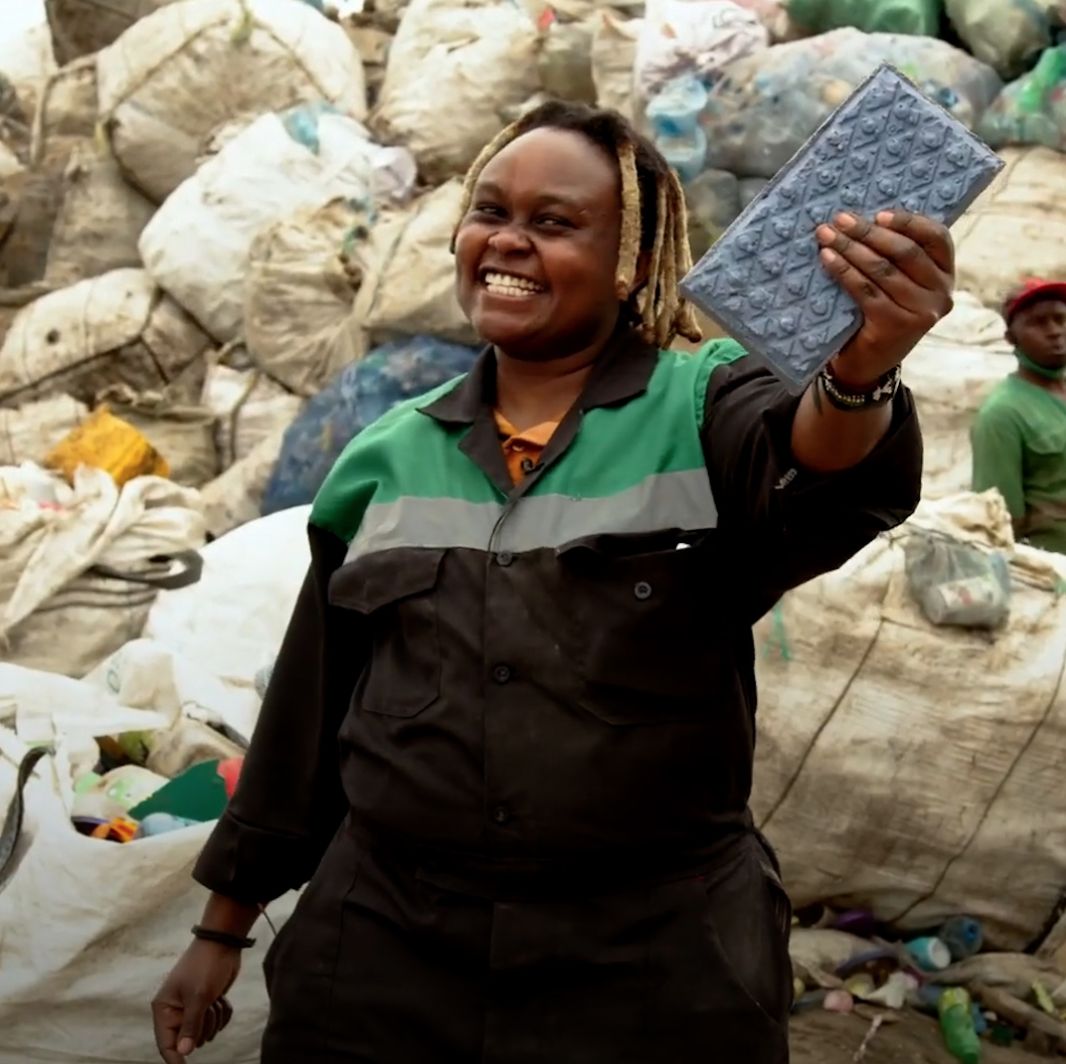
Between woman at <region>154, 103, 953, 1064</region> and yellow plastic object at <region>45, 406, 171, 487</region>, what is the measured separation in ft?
8.21

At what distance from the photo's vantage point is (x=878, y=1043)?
8.17 feet

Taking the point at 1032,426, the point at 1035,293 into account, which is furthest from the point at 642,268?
the point at 1035,293

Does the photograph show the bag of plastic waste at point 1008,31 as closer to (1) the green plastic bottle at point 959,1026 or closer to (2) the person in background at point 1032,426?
(2) the person in background at point 1032,426

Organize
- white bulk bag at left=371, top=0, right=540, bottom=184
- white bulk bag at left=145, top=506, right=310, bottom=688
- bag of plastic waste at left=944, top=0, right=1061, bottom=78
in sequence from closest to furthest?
white bulk bag at left=145, top=506, right=310, bottom=688 → bag of plastic waste at left=944, top=0, right=1061, bottom=78 → white bulk bag at left=371, top=0, right=540, bottom=184

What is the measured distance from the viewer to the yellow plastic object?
3685 mm

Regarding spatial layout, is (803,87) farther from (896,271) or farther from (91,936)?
(896,271)

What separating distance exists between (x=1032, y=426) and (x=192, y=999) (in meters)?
2.14

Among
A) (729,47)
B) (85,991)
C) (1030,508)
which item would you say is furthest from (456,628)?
(729,47)

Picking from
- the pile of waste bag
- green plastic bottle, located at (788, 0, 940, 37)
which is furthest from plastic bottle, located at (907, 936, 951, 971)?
green plastic bottle, located at (788, 0, 940, 37)

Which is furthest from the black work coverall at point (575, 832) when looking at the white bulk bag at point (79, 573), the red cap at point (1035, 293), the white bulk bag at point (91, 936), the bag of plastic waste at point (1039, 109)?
the bag of plastic waste at point (1039, 109)

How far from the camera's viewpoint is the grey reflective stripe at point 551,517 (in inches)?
46.7

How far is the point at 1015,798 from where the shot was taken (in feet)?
8.20

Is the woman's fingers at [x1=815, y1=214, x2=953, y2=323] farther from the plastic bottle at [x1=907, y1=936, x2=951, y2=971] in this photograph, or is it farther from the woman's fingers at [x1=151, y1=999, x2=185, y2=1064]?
the plastic bottle at [x1=907, y1=936, x2=951, y2=971]

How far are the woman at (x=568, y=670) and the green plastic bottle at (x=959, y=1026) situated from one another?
135 centimetres
